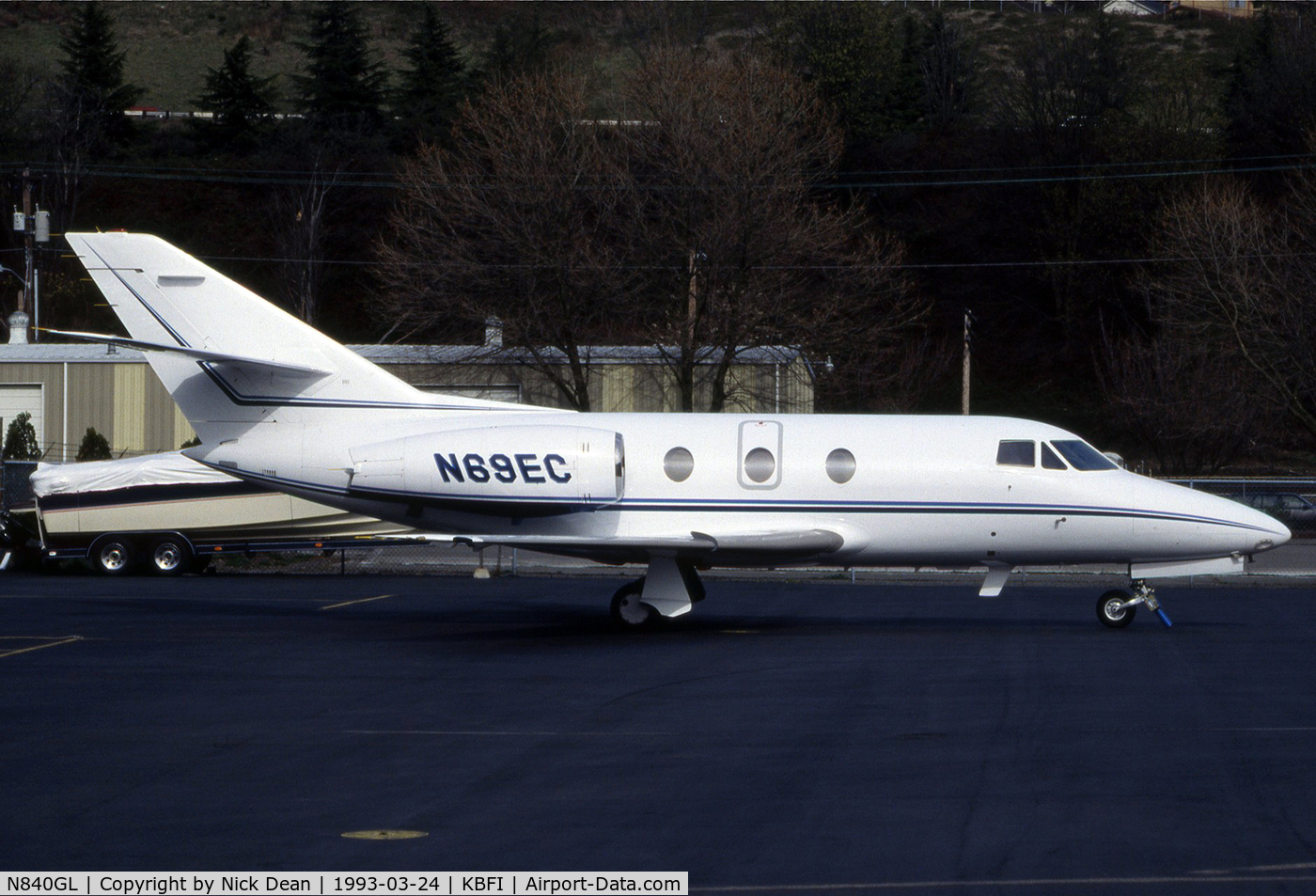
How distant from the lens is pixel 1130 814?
8969 mm

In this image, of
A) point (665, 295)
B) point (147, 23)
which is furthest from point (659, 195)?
point (147, 23)

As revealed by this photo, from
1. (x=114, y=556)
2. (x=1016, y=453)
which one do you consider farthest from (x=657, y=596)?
(x=114, y=556)

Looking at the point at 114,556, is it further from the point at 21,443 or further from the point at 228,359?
the point at 228,359

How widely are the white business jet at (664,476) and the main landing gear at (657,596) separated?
0.03 meters

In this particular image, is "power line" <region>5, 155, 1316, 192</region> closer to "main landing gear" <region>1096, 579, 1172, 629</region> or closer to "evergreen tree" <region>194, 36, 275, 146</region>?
A: "evergreen tree" <region>194, 36, 275, 146</region>

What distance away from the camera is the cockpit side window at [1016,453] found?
18734mm

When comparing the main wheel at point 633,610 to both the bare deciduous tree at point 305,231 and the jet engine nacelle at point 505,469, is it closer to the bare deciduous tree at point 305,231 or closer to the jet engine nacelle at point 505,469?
the jet engine nacelle at point 505,469

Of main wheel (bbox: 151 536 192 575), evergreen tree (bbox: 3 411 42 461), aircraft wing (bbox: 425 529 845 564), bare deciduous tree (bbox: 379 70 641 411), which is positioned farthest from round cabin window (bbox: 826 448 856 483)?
evergreen tree (bbox: 3 411 42 461)

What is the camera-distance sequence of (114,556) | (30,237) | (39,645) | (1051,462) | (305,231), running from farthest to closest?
(305,231)
(30,237)
(114,556)
(1051,462)
(39,645)

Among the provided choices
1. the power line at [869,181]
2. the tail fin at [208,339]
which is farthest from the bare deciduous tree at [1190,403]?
the tail fin at [208,339]

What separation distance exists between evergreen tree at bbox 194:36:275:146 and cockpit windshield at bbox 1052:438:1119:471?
73442 mm

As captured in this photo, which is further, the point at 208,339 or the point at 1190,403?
the point at 1190,403

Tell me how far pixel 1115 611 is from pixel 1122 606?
0.11 meters

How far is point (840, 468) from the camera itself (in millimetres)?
18578
